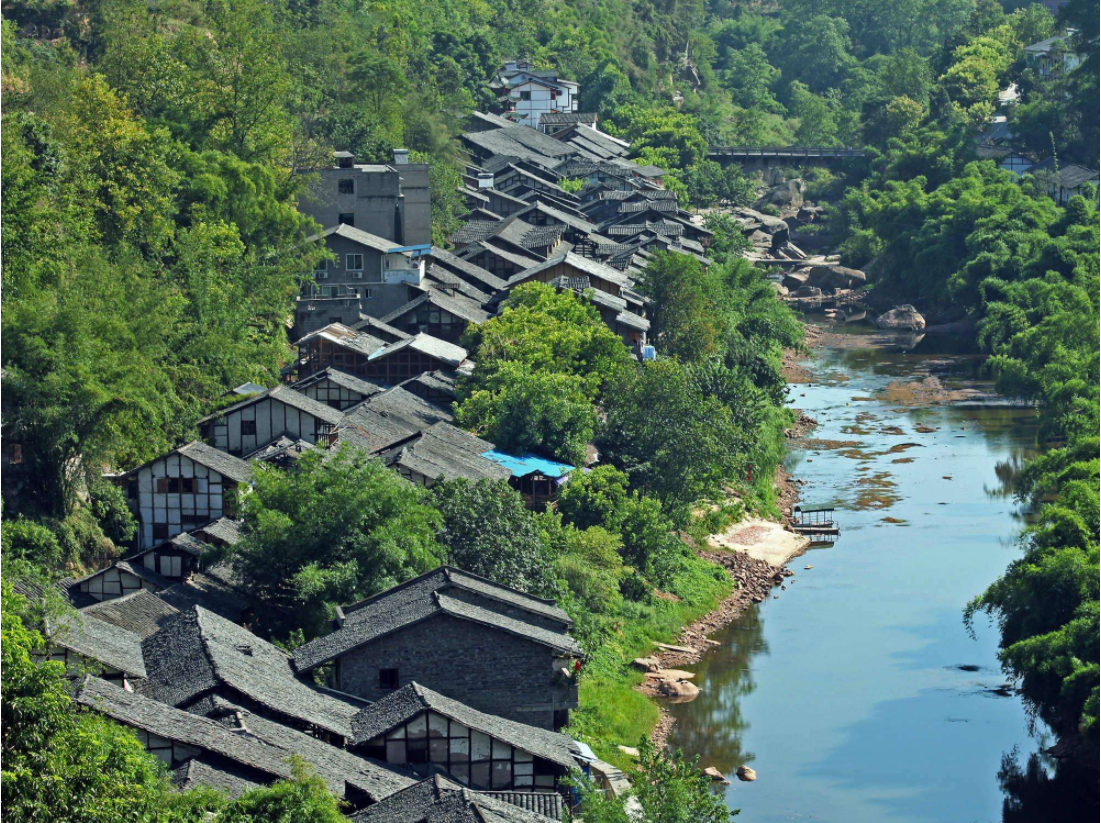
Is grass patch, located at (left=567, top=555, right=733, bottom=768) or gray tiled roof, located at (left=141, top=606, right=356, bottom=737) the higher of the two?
gray tiled roof, located at (left=141, top=606, right=356, bottom=737)

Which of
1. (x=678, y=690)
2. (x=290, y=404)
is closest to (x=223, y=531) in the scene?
(x=290, y=404)

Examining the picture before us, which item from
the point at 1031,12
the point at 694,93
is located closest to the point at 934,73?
the point at 1031,12

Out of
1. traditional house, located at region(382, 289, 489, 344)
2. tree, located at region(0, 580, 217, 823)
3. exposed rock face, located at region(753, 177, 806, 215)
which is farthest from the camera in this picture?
exposed rock face, located at region(753, 177, 806, 215)

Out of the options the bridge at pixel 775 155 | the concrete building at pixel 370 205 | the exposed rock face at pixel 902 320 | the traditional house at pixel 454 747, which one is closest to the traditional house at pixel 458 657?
the traditional house at pixel 454 747

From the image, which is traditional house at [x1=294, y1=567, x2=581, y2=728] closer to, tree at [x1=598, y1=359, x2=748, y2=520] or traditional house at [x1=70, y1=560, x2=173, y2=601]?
traditional house at [x1=70, y1=560, x2=173, y2=601]

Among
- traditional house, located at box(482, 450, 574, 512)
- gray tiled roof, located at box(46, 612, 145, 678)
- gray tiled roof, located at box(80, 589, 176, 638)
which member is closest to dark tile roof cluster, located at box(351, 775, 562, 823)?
gray tiled roof, located at box(46, 612, 145, 678)

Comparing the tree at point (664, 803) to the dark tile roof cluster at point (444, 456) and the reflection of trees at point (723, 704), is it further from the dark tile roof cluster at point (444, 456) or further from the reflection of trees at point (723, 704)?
the dark tile roof cluster at point (444, 456)

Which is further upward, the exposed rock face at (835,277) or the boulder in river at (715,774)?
the boulder in river at (715,774)
